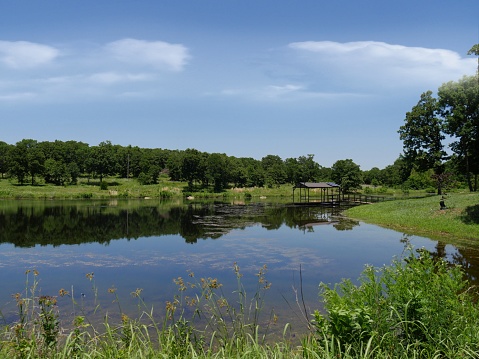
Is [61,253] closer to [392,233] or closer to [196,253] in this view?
[196,253]

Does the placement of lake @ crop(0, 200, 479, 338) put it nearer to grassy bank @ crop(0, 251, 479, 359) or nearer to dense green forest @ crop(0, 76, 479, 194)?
grassy bank @ crop(0, 251, 479, 359)

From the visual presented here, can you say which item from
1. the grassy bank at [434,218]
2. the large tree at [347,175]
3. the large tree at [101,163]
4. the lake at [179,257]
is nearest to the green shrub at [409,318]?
the lake at [179,257]

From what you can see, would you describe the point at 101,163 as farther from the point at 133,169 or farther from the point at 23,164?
the point at 23,164

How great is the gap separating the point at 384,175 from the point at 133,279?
123 m

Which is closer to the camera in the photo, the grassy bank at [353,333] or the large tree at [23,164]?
the grassy bank at [353,333]

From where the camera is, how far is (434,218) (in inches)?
1120

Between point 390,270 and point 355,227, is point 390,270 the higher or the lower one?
the higher one

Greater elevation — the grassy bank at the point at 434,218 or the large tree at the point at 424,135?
the large tree at the point at 424,135

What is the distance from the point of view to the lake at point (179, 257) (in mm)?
12297

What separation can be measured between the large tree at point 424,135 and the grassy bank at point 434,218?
1352 centimetres

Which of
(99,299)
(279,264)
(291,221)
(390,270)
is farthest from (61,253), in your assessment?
(291,221)

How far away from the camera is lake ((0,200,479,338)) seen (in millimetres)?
12297

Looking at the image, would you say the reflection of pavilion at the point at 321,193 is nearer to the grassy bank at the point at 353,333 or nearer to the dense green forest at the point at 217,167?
the dense green forest at the point at 217,167

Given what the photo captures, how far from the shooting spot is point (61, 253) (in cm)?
2062
